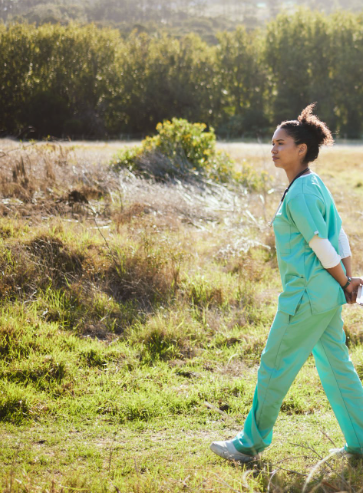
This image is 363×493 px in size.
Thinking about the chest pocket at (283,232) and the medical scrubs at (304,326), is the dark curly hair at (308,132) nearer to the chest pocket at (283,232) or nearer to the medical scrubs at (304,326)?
the medical scrubs at (304,326)

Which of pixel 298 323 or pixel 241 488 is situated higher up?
pixel 298 323

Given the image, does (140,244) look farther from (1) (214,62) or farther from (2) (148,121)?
(1) (214,62)

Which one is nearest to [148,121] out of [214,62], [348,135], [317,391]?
[214,62]

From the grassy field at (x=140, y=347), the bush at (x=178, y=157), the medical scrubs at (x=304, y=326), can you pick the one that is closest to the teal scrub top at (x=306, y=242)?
the medical scrubs at (x=304, y=326)

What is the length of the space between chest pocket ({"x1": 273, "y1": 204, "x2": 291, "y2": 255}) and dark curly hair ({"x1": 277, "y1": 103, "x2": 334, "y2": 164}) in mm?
391

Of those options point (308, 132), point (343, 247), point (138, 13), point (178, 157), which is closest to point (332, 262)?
point (343, 247)

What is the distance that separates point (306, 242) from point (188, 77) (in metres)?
45.7

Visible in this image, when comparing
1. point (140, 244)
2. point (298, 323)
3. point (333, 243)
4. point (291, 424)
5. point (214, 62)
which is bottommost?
point (291, 424)

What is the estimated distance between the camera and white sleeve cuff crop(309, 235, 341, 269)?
2.79 m

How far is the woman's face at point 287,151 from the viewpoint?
2982 mm

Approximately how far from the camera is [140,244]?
6.59 meters

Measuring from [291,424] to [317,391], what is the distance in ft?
2.14

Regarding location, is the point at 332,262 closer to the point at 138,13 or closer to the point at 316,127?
the point at 316,127

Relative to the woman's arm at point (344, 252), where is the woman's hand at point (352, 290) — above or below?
below
